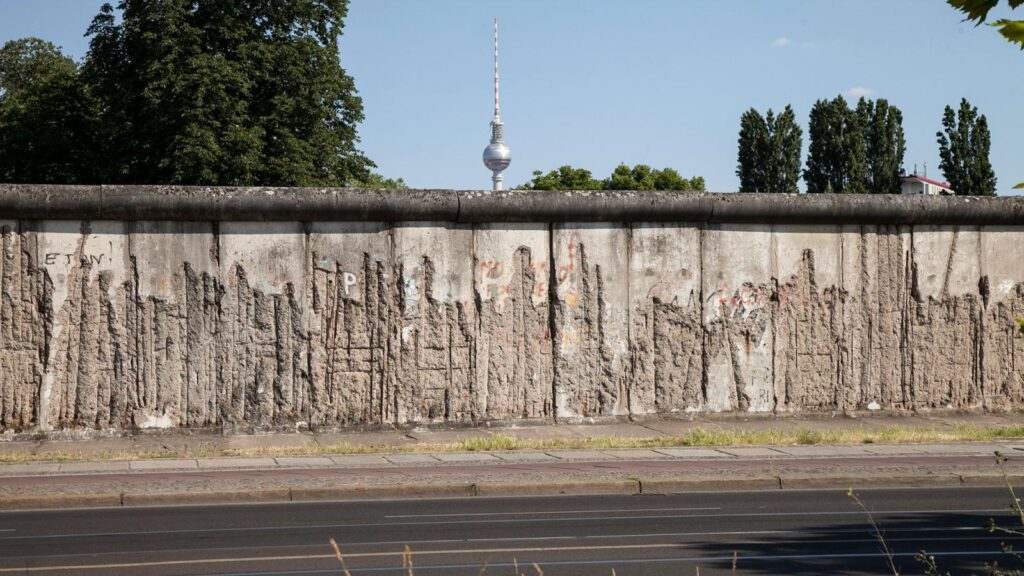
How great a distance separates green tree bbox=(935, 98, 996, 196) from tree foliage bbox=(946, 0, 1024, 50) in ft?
178

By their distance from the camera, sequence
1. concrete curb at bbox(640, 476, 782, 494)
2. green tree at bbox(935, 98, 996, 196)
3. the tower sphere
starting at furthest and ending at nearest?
1. the tower sphere
2. green tree at bbox(935, 98, 996, 196)
3. concrete curb at bbox(640, 476, 782, 494)

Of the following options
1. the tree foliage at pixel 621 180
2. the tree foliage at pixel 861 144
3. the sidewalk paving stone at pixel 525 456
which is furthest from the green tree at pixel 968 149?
the sidewalk paving stone at pixel 525 456

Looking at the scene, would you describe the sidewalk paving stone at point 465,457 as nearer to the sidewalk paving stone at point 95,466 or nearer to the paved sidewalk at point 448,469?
the paved sidewalk at point 448,469

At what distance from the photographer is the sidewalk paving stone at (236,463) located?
1439 centimetres

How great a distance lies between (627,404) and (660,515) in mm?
6256

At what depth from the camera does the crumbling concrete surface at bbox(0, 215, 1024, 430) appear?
52.4ft

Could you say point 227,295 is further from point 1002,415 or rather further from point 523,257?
point 1002,415

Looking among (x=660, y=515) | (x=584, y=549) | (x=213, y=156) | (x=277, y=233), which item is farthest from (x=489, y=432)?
(x=213, y=156)

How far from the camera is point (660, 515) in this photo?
1150 centimetres

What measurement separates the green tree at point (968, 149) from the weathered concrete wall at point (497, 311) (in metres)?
37.7

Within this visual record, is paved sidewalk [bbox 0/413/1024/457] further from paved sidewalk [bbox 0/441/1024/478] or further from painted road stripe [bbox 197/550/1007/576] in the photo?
painted road stripe [bbox 197/550/1007/576]

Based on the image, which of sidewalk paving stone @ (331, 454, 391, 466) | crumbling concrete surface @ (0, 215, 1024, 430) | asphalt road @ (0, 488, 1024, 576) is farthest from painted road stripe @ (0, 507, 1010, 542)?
crumbling concrete surface @ (0, 215, 1024, 430)

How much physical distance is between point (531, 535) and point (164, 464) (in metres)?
6.00

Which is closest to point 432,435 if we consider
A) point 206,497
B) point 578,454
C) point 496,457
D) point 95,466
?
point 496,457
